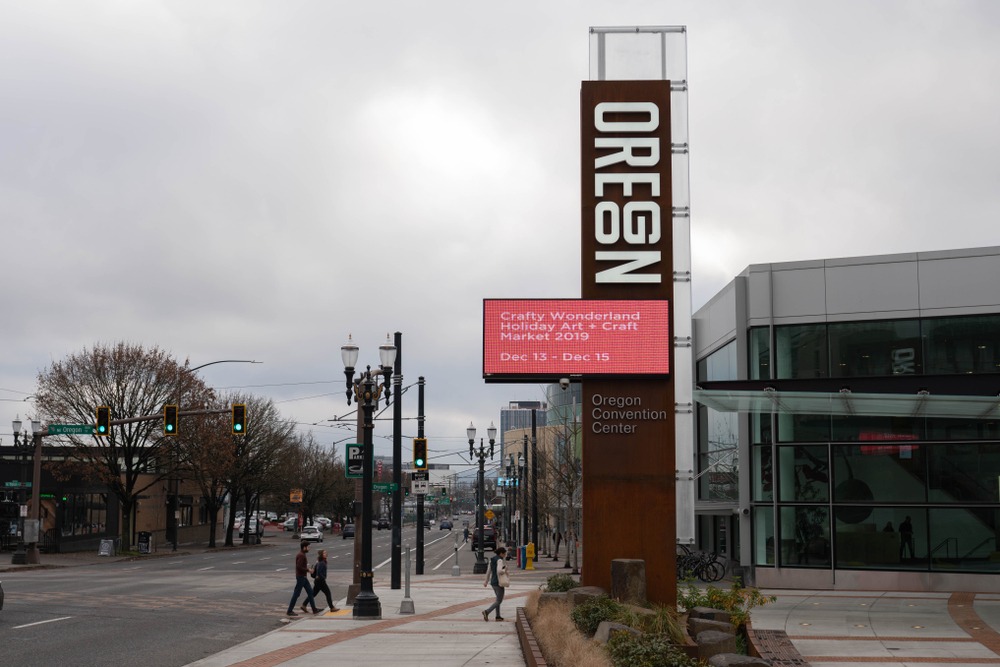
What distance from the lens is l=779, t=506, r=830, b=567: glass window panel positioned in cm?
3322

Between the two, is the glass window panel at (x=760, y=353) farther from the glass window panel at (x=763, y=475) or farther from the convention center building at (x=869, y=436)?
the glass window panel at (x=763, y=475)

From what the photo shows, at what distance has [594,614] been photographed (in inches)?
693

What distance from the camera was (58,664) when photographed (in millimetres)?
17703

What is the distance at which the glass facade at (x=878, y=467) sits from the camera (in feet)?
104

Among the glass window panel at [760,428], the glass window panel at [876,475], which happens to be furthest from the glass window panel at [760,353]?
the glass window panel at [876,475]

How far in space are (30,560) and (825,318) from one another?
38.4 m

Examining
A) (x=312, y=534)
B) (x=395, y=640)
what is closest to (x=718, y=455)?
(x=395, y=640)

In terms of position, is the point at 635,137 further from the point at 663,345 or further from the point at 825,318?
the point at 825,318

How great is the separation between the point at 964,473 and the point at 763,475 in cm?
607

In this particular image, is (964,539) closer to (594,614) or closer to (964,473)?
(964,473)

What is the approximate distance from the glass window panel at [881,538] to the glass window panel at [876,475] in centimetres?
19

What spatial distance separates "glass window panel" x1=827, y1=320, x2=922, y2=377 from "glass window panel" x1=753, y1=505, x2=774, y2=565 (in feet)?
16.5

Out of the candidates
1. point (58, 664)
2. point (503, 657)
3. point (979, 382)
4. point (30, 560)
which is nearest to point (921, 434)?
point (979, 382)

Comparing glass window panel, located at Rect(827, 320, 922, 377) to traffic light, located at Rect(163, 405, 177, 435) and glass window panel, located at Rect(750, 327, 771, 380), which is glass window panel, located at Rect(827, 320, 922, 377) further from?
traffic light, located at Rect(163, 405, 177, 435)
